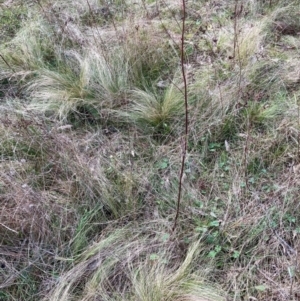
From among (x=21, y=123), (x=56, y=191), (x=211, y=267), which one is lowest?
(x=211, y=267)

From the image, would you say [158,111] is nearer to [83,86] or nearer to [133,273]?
[83,86]

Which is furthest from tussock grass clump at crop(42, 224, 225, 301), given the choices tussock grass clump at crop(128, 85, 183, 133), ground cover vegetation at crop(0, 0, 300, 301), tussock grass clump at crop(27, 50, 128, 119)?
tussock grass clump at crop(27, 50, 128, 119)

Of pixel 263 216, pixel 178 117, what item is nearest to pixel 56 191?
pixel 178 117

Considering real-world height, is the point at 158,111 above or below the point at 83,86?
below

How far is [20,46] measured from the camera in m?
3.02

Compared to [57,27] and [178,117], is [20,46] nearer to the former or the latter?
[57,27]

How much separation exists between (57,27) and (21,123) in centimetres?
114

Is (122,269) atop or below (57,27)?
below

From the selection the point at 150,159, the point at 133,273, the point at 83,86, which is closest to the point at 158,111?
the point at 150,159

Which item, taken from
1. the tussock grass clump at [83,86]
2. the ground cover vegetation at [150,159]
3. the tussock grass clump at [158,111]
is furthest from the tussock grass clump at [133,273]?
the tussock grass clump at [83,86]

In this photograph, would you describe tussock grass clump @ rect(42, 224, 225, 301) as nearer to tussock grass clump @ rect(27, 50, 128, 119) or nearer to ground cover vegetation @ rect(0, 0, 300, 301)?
ground cover vegetation @ rect(0, 0, 300, 301)

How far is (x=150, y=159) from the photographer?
2211 mm

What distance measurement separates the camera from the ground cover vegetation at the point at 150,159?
5.60ft

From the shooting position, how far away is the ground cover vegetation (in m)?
1.71
